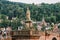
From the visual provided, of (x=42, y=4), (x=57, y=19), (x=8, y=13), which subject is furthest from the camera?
(x=42, y=4)

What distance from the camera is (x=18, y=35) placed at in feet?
76.9

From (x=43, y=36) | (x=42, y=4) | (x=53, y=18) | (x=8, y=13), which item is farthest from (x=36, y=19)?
(x=43, y=36)

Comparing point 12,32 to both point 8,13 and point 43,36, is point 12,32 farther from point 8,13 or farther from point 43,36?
point 8,13

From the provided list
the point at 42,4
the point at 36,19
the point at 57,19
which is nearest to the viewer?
the point at 57,19

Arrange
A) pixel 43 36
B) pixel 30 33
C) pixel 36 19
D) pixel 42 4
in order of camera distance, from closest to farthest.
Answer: pixel 30 33
pixel 43 36
pixel 36 19
pixel 42 4

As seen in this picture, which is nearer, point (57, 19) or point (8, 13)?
point (57, 19)

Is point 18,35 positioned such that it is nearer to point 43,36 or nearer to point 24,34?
point 24,34

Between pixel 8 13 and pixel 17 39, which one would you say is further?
pixel 8 13

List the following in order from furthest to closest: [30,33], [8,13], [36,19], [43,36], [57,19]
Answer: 1. [8,13]
2. [36,19]
3. [57,19]
4. [43,36]
5. [30,33]

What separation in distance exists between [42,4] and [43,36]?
6786 inches

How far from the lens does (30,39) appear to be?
76.6 feet

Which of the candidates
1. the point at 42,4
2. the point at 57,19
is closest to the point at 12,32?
the point at 57,19

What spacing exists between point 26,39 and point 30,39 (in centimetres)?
22

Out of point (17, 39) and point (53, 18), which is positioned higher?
point (17, 39)
